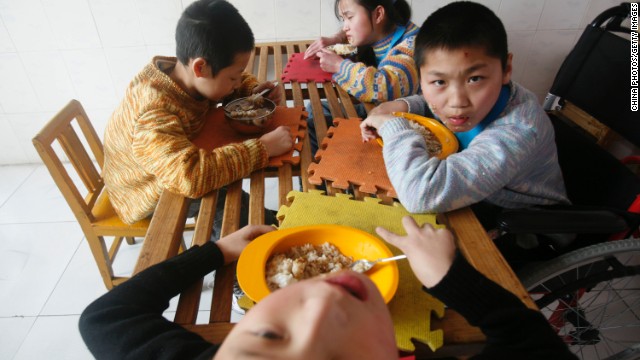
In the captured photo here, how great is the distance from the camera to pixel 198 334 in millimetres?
536

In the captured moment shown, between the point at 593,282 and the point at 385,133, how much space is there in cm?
63

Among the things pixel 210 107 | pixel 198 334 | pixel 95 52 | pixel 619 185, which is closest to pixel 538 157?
pixel 619 185

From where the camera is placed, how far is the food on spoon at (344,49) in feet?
5.23

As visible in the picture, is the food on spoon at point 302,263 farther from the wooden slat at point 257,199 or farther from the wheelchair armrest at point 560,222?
the wheelchair armrest at point 560,222

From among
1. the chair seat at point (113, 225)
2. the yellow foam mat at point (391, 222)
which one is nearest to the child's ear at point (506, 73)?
the yellow foam mat at point (391, 222)

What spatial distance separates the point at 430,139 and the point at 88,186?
4.09 feet

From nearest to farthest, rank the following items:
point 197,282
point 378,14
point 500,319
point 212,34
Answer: point 500,319 < point 197,282 < point 212,34 < point 378,14

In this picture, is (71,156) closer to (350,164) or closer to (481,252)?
(350,164)

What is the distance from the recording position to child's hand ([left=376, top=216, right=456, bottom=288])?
22.3 inches

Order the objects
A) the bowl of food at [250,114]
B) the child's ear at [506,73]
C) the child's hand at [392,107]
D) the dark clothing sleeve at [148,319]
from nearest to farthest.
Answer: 1. the dark clothing sleeve at [148,319]
2. the child's ear at [506,73]
3. the bowl of food at [250,114]
4. the child's hand at [392,107]

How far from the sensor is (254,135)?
1052 mm

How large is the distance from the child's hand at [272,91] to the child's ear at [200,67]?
33 centimetres

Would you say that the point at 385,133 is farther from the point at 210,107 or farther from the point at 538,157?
the point at 210,107

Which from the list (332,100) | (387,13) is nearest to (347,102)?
(332,100)
